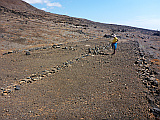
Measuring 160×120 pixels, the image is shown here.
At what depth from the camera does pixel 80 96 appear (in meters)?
5.39

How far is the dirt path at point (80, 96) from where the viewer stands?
444cm

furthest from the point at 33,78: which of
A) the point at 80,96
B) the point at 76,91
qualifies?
the point at 80,96

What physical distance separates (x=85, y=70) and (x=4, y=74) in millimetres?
4174

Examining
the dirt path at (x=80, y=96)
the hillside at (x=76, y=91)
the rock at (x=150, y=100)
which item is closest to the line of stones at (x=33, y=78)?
the hillside at (x=76, y=91)

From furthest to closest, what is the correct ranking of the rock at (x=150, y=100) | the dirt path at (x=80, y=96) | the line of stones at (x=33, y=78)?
the line of stones at (x=33, y=78) → the rock at (x=150, y=100) → the dirt path at (x=80, y=96)

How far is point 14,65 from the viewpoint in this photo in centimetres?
880

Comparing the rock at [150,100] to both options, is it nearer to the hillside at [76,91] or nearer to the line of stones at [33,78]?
the hillside at [76,91]

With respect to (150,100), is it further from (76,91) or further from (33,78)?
(33,78)

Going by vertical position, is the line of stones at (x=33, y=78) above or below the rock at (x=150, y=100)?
below

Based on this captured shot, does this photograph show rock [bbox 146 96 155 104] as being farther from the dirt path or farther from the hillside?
the dirt path

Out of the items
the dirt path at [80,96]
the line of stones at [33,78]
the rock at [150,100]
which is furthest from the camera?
the line of stones at [33,78]

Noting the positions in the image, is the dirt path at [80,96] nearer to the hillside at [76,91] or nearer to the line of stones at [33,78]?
the hillside at [76,91]

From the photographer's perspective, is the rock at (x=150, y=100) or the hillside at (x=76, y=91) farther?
the rock at (x=150, y=100)

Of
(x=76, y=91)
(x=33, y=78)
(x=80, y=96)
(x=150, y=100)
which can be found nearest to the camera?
(x=150, y=100)
